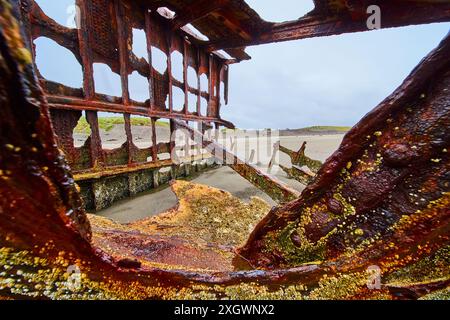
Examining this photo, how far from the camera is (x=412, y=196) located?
91cm

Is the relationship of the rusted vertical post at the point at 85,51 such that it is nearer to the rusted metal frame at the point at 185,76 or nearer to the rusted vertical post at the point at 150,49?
the rusted vertical post at the point at 150,49

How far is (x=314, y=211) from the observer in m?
1.17

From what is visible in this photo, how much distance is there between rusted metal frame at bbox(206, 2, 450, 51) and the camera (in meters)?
3.35

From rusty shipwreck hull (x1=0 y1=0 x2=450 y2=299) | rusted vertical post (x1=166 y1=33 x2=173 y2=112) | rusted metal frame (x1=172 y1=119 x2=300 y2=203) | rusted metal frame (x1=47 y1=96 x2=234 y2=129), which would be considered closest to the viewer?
rusty shipwreck hull (x1=0 y1=0 x2=450 y2=299)

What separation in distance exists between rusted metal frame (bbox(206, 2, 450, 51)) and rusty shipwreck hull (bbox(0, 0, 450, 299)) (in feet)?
12.9

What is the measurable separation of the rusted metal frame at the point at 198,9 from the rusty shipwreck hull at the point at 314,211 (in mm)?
3943

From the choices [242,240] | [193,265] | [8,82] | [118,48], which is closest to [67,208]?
[8,82]

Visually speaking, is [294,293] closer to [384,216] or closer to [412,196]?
[384,216]

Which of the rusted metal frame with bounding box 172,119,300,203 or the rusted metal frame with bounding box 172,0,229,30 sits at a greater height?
the rusted metal frame with bounding box 172,0,229,30

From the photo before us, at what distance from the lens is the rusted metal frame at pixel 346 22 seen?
3.35m

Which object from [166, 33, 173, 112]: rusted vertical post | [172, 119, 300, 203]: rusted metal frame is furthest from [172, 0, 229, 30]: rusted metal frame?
[172, 119, 300, 203]: rusted metal frame

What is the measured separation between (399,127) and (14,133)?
140cm

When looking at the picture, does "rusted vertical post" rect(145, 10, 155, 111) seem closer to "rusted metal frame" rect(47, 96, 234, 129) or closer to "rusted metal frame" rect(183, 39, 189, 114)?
"rusted metal frame" rect(47, 96, 234, 129)

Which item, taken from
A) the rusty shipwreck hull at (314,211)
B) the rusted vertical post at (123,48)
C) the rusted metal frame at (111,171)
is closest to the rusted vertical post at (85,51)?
the rusted vertical post at (123,48)
